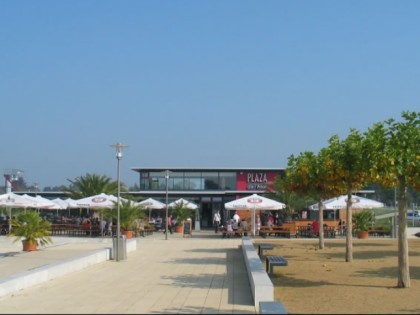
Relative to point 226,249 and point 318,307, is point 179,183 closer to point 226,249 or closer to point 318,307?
point 226,249

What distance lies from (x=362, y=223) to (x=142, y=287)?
788 inches

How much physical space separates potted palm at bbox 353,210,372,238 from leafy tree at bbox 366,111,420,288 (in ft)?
62.0

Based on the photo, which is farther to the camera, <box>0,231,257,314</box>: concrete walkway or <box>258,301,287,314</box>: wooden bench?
<box>0,231,257,314</box>: concrete walkway

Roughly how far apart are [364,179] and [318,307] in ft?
24.5

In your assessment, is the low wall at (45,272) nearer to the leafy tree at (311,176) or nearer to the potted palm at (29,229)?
the potted palm at (29,229)

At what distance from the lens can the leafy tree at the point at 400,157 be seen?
11.6 metres

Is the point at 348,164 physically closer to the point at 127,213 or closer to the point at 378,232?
the point at 127,213

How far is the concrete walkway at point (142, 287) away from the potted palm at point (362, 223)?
10.8 m

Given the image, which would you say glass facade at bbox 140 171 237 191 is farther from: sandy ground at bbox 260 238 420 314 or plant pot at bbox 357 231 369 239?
sandy ground at bbox 260 238 420 314

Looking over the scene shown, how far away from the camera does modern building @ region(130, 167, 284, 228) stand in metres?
49.1

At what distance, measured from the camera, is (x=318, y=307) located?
10094 mm

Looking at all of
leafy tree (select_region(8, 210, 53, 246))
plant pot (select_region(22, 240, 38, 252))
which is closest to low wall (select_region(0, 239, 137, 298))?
leafy tree (select_region(8, 210, 53, 246))

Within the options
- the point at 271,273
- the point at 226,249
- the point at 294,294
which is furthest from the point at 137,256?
the point at 294,294

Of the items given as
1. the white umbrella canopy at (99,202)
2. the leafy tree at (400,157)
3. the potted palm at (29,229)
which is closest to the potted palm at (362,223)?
the white umbrella canopy at (99,202)
